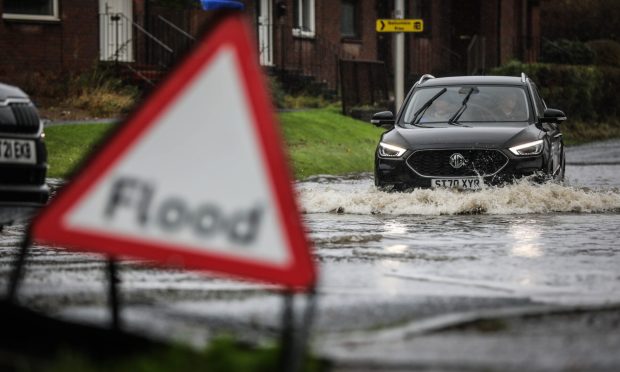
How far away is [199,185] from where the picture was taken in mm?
5418

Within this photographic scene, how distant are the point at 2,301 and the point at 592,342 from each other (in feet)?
8.73

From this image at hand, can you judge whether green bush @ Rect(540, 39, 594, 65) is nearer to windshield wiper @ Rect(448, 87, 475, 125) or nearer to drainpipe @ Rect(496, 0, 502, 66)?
drainpipe @ Rect(496, 0, 502, 66)

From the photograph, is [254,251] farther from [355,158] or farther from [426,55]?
[426,55]

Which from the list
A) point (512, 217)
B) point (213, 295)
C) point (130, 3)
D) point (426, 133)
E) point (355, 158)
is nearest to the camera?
point (213, 295)

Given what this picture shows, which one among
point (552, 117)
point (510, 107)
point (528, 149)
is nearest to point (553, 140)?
point (552, 117)

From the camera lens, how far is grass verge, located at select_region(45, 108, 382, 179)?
22.1m

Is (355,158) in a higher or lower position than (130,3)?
lower

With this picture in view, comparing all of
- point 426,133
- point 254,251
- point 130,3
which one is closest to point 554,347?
point 254,251

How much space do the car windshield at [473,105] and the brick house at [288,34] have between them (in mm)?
12962

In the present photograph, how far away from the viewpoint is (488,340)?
21.7ft

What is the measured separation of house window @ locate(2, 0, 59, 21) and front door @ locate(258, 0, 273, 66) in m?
7.91

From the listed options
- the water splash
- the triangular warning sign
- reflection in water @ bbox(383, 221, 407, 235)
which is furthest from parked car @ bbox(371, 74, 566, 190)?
the triangular warning sign

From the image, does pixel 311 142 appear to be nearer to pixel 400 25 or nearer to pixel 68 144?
pixel 400 25

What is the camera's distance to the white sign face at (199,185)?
17.2ft
